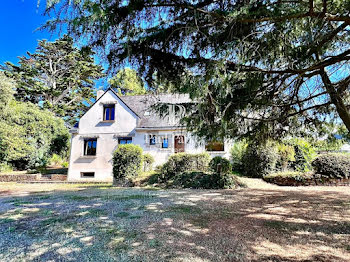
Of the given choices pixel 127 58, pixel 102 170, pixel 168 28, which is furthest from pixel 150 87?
pixel 102 170

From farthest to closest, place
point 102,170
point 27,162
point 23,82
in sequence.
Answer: point 23,82 → point 27,162 → point 102,170

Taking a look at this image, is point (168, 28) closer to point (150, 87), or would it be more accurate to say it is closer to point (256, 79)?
point (150, 87)

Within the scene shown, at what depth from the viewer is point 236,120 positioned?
4387 mm

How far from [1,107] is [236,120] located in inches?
683

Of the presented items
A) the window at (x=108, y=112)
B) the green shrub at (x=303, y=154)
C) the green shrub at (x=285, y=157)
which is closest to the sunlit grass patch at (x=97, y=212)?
the green shrub at (x=285, y=157)

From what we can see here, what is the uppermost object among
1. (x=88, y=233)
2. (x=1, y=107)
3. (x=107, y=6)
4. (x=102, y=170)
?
(x=1, y=107)

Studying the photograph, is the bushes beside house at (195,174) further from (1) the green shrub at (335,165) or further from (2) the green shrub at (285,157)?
(1) the green shrub at (335,165)

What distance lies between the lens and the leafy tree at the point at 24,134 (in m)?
14.5

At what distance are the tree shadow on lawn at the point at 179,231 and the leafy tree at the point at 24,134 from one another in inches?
442

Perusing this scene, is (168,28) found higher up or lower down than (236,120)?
higher up

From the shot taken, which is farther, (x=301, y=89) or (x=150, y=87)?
(x=301, y=89)

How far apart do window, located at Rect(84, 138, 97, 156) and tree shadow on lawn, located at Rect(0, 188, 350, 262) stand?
9.36m

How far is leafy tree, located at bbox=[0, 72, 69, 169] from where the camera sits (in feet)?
47.5

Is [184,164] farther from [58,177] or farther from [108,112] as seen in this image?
[58,177]
